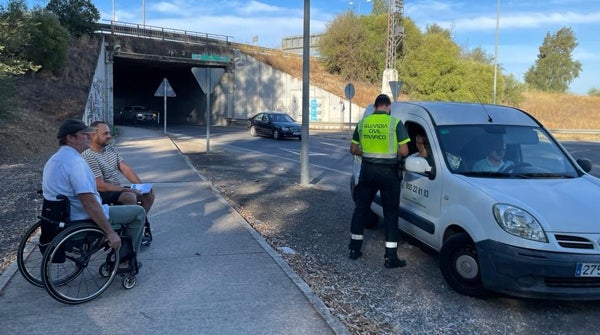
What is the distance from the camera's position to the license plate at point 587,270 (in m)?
3.88

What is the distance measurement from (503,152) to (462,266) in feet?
4.62

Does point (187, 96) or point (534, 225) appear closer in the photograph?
point (534, 225)

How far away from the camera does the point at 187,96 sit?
50.8 m

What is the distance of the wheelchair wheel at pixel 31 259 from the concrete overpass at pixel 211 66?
3200cm

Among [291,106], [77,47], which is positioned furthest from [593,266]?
[291,106]

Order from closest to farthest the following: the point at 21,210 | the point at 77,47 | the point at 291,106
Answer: the point at 21,210 → the point at 77,47 → the point at 291,106

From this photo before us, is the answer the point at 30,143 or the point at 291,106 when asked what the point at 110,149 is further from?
the point at 291,106

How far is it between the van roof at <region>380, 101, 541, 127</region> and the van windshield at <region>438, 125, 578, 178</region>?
8cm

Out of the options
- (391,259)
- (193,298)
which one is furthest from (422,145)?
(193,298)

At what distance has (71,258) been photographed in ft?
13.7

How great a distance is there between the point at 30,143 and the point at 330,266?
43.2ft

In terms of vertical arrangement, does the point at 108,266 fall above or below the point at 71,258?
below

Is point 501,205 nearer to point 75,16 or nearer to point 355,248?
point 355,248

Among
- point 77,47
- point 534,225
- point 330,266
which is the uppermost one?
point 77,47
